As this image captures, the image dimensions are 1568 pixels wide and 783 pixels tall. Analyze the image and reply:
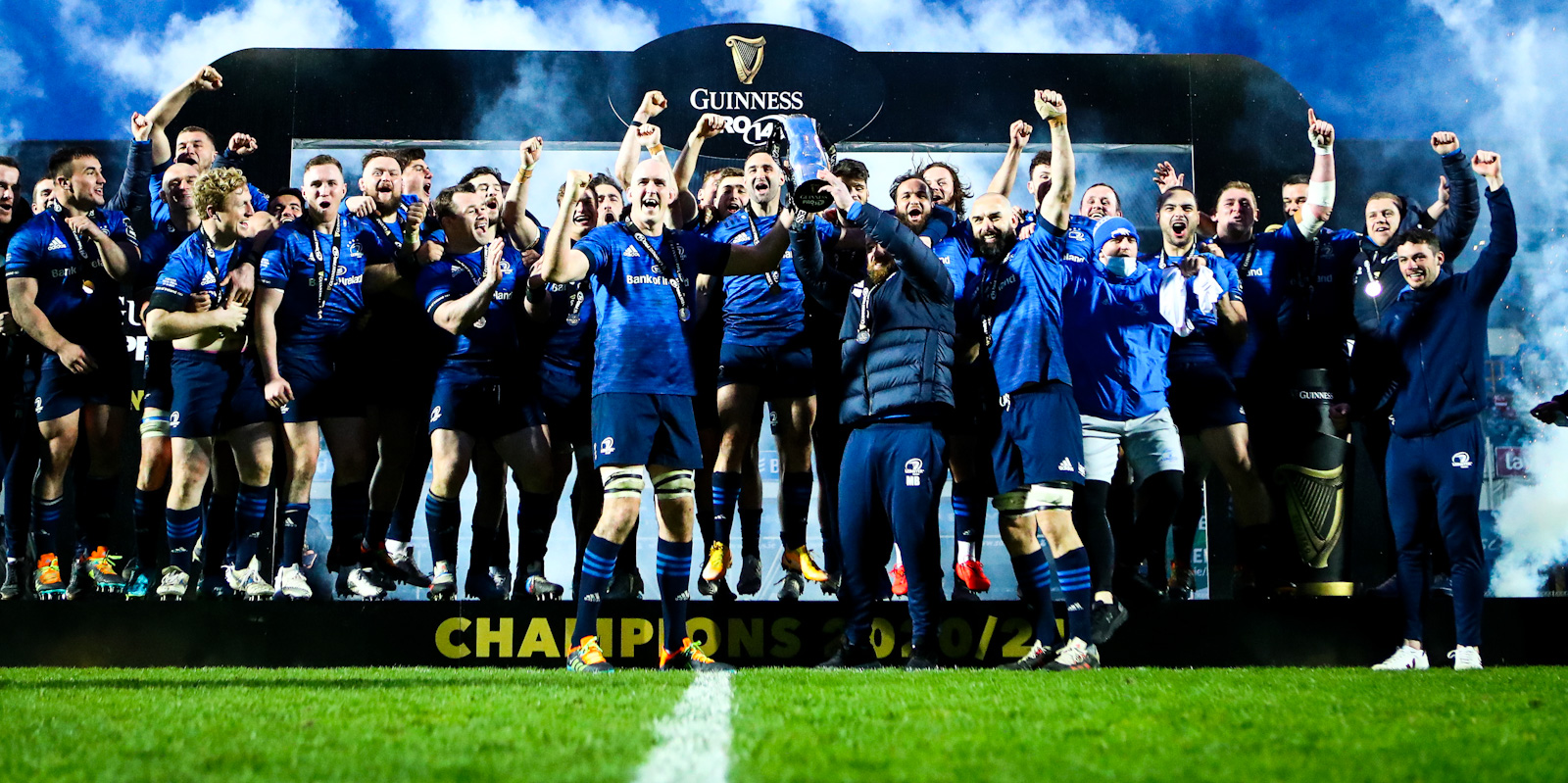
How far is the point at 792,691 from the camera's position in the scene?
4277mm

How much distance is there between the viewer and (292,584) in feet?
21.1

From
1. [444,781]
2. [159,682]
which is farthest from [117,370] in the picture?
[444,781]

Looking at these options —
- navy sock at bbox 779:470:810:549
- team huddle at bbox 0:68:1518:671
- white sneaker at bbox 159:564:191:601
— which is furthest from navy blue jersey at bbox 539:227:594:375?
white sneaker at bbox 159:564:191:601

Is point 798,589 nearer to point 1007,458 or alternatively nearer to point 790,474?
point 790,474

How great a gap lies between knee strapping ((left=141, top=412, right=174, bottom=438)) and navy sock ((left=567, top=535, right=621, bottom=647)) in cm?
276

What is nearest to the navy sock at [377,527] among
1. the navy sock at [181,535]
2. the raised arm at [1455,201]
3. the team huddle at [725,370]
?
the team huddle at [725,370]

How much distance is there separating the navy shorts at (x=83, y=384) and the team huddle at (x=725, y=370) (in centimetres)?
2

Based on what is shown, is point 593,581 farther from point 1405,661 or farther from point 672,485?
point 1405,661

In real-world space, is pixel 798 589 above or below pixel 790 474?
below

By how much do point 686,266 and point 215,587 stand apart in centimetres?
300

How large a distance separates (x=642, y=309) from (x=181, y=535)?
9.21 feet

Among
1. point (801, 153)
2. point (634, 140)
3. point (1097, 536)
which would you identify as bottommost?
point (1097, 536)

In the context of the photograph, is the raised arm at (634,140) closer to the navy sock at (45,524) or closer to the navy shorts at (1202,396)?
the navy shorts at (1202,396)

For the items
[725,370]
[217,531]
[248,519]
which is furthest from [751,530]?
[217,531]
